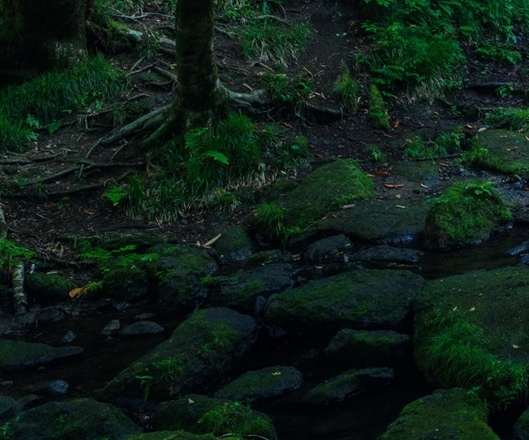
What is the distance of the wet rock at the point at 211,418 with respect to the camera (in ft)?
18.9

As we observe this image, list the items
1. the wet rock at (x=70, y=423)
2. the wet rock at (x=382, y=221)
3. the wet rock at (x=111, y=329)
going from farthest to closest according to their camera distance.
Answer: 1. the wet rock at (x=382, y=221)
2. the wet rock at (x=111, y=329)
3. the wet rock at (x=70, y=423)

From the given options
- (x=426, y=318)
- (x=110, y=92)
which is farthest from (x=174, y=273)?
(x=110, y=92)

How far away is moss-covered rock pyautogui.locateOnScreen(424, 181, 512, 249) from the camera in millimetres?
9148

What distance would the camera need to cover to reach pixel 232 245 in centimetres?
975

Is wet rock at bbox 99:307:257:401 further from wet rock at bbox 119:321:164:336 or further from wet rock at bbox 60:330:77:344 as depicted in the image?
wet rock at bbox 60:330:77:344

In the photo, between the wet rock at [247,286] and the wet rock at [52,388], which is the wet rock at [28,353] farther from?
the wet rock at [247,286]

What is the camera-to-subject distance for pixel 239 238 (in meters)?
9.87

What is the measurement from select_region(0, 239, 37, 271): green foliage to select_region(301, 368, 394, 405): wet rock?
4152mm

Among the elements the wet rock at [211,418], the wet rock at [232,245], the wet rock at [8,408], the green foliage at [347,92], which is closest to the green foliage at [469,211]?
the wet rock at [232,245]

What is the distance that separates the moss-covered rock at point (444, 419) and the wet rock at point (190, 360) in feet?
5.88

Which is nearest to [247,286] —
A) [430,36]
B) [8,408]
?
[8,408]

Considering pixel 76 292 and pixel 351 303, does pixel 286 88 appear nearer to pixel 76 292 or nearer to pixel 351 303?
pixel 76 292

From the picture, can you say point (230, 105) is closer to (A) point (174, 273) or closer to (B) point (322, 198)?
(B) point (322, 198)

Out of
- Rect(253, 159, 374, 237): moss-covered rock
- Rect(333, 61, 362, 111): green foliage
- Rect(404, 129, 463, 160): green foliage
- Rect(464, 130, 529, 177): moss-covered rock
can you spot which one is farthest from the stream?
Rect(333, 61, 362, 111): green foliage
